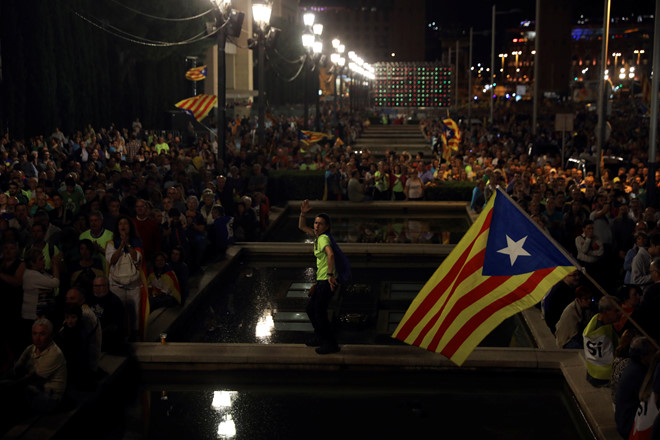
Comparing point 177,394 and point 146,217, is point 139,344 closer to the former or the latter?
point 177,394

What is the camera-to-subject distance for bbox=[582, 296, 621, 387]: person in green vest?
8.34m

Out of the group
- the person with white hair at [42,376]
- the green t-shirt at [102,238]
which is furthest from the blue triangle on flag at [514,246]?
the green t-shirt at [102,238]

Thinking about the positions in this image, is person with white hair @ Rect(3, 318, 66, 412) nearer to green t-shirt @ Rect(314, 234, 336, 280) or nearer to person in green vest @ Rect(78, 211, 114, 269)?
green t-shirt @ Rect(314, 234, 336, 280)

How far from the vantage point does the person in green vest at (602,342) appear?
8.34m

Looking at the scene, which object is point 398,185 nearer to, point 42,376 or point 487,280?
point 42,376

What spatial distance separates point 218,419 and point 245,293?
5697 millimetres

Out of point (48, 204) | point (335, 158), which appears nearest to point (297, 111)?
point (335, 158)

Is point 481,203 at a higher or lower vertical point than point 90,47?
lower

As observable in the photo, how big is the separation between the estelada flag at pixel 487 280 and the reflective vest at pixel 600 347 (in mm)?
2144

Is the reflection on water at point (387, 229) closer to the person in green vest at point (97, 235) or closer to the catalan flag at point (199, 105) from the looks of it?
the catalan flag at point (199, 105)

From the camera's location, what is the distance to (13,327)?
381 inches

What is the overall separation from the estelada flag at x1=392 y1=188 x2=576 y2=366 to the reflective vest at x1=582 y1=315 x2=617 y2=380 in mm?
2144

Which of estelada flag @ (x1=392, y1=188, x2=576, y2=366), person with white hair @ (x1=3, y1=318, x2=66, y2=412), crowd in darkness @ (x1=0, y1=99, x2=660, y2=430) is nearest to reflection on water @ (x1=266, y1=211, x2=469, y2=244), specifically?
crowd in darkness @ (x1=0, y1=99, x2=660, y2=430)

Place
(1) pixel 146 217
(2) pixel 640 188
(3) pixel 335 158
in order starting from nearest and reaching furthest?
1. (1) pixel 146 217
2. (2) pixel 640 188
3. (3) pixel 335 158
